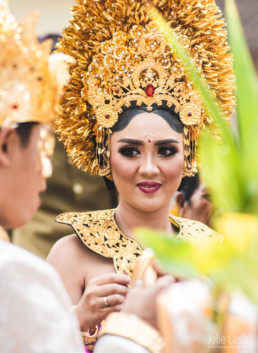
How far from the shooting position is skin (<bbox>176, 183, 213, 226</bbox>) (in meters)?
2.63

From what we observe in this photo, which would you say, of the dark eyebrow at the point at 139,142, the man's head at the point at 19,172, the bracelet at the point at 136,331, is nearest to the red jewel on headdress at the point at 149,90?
the dark eyebrow at the point at 139,142

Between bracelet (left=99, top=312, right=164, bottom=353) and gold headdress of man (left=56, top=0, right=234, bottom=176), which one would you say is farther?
gold headdress of man (left=56, top=0, right=234, bottom=176)

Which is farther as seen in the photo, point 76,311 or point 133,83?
point 133,83

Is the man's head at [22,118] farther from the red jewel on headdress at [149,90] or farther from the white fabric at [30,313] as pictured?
the red jewel on headdress at [149,90]

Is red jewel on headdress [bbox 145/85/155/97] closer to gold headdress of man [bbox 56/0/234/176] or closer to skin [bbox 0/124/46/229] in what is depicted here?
gold headdress of man [bbox 56/0/234/176]

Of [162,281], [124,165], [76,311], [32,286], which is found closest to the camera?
[32,286]

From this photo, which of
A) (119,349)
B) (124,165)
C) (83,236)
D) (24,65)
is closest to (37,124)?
(24,65)

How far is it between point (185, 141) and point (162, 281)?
868 millimetres

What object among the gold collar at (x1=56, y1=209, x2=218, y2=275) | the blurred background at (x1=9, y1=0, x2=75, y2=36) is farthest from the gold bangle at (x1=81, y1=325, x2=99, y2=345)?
the blurred background at (x1=9, y1=0, x2=75, y2=36)

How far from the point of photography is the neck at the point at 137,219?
Result: 1976 millimetres

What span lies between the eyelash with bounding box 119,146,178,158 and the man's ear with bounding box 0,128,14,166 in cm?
74

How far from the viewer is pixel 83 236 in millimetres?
1965

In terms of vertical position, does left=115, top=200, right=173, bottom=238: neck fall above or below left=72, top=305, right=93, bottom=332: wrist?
above

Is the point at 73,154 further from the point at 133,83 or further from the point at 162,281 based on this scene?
the point at 162,281
